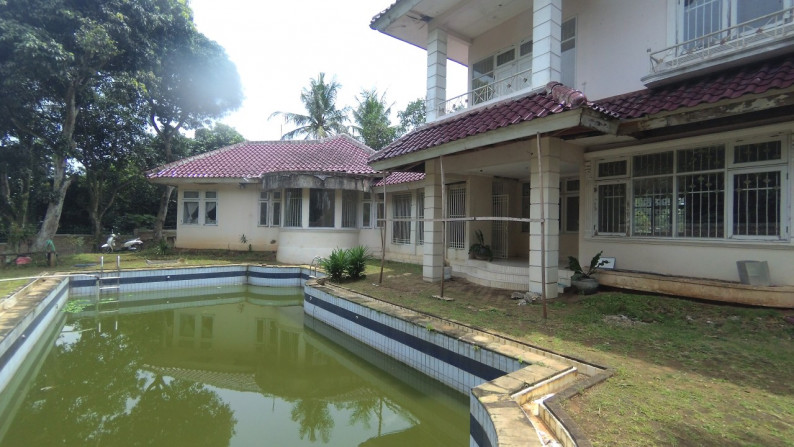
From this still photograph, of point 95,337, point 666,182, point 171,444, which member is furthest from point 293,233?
point 666,182

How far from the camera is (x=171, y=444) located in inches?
142

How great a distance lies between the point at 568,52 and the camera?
7293 millimetres

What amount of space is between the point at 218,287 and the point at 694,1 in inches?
479

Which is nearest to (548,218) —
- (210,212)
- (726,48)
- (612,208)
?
(612,208)

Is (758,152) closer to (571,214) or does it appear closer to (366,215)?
(571,214)

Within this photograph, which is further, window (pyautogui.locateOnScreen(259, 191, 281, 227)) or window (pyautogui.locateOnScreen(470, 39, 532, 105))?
window (pyautogui.locateOnScreen(259, 191, 281, 227))

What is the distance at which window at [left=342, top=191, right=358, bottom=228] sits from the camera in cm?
1323

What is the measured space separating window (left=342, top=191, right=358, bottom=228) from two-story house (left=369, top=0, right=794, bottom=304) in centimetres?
504

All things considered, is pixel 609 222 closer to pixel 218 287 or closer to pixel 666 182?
pixel 666 182

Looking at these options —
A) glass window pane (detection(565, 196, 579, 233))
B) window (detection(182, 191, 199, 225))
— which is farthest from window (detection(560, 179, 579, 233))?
window (detection(182, 191, 199, 225))

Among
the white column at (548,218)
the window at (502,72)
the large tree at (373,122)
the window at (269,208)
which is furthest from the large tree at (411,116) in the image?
the white column at (548,218)

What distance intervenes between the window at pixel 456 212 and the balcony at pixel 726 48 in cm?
462

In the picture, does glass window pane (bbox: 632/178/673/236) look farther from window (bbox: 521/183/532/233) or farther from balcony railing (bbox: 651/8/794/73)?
window (bbox: 521/183/532/233)

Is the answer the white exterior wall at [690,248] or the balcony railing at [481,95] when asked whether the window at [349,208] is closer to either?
the balcony railing at [481,95]
